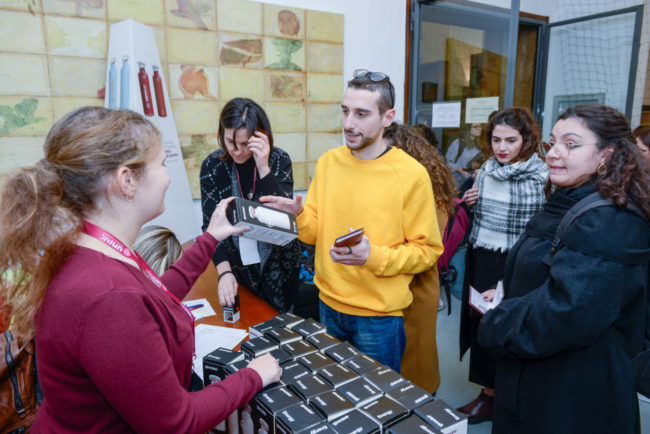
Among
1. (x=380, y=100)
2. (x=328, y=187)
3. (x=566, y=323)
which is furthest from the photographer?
(x=328, y=187)

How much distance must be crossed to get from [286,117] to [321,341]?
9.78ft

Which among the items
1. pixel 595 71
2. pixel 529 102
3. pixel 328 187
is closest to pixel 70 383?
pixel 328 187

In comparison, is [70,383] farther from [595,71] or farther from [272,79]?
[595,71]

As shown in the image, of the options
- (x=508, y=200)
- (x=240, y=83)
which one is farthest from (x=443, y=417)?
(x=240, y=83)

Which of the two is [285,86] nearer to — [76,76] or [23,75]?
[76,76]

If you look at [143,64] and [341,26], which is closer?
[143,64]

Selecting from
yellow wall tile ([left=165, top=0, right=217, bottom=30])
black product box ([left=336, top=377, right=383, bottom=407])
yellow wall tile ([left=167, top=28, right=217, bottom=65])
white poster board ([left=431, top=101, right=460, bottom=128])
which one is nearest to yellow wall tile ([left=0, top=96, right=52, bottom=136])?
yellow wall tile ([left=167, top=28, right=217, bottom=65])

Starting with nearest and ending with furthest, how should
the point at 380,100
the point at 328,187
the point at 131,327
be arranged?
1. the point at 131,327
2. the point at 380,100
3. the point at 328,187

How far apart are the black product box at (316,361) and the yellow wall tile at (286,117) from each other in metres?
2.98

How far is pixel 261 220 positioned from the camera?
1.35 metres

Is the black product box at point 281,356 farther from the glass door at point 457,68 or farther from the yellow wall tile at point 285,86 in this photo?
the glass door at point 457,68

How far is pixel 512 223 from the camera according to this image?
230cm

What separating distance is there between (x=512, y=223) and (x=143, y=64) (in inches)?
108

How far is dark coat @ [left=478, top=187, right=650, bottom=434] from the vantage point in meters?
1.14
